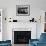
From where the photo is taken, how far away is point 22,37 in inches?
330

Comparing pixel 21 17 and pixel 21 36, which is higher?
pixel 21 17

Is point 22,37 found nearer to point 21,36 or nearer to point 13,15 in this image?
point 21,36

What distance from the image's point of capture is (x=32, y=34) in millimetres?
8172

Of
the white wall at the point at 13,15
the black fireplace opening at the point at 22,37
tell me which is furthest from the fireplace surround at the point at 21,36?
the white wall at the point at 13,15

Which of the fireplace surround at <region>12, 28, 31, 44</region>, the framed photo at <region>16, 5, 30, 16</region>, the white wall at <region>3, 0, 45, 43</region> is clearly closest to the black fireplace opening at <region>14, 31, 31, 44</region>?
the fireplace surround at <region>12, 28, 31, 44</region>

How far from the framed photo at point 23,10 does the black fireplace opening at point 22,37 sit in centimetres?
108

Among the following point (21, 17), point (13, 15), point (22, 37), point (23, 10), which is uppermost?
point (23, 10)

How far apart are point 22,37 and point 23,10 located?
1618 mm

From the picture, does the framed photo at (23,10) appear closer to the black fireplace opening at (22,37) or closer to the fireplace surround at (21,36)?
the fireplace surround at (21,36)

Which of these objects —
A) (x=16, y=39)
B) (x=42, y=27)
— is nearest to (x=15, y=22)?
(x=16, y=39)

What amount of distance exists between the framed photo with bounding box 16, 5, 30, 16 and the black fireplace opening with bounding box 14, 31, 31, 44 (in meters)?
1.08

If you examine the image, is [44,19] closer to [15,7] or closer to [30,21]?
[30,21]

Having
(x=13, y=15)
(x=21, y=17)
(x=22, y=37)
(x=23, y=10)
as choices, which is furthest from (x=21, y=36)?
(x=23, y=10)

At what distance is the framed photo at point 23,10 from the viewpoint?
26.8 ft
